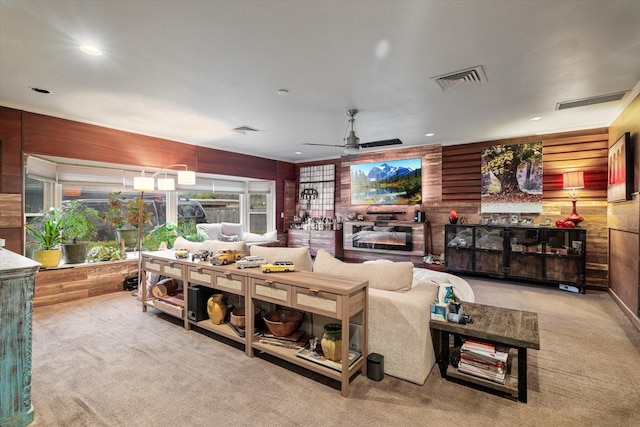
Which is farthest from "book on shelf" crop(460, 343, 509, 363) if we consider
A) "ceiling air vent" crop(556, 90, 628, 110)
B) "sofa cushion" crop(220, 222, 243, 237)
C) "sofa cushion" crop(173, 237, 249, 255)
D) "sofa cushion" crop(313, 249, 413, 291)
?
"sofa cushion" crop(220, 222, 243, 237)

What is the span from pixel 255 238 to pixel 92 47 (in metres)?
4.82

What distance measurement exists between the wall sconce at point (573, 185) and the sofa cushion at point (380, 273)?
4.04 metres

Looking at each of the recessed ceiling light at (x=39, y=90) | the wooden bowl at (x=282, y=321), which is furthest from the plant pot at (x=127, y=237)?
the wooden bowl at (x=282, y=321)

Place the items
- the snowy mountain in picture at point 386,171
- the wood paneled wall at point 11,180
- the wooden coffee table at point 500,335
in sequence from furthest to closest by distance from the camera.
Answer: the snowy mountain in picture at point 386,171 → the wood paneled wall at point 11,180 → the wooden coffee table at point 500,335

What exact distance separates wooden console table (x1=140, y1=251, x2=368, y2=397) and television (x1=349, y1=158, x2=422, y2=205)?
460cm

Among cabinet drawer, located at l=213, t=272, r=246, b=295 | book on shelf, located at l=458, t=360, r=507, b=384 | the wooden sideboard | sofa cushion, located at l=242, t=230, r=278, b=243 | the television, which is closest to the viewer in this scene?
book on shelf, located at l=458, t=360, r=507, b=384

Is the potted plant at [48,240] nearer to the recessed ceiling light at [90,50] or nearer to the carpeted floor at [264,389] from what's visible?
the carpeted floor at [264,389]

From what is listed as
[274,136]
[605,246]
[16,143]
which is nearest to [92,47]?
[16,143]

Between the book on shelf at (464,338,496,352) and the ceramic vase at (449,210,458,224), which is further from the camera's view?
the ceramic vase at (449,210,458,224)

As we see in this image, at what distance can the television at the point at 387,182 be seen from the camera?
6.64 meters

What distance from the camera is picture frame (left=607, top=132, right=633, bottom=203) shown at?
365 centimetres

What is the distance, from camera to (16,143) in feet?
13.1

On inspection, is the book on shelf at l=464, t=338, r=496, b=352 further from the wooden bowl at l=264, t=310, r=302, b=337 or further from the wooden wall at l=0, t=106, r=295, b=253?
the wooden wall at l=0, t=106, r=295, b=253

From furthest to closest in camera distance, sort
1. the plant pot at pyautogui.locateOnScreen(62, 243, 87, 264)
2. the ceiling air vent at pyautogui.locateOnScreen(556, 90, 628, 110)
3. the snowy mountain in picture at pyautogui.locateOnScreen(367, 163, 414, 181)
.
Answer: the snowy mountain in picture at pyautogui.locateOnScreen(367, 163, 414, 181) → the plant pot at pyautogui.locateOnScreen(62, 243, 87, 264) → the ceiling air vent at pyautogui.locateOnScreen(556, 90, 628, 110)
